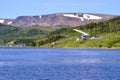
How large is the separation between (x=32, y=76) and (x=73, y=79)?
9.67 meters

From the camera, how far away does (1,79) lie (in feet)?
253

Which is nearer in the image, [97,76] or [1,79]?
[1,79]

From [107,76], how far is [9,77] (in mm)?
18106

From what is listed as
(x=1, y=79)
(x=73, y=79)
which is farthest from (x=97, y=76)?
(x=1, y=79)

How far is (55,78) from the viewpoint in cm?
7950

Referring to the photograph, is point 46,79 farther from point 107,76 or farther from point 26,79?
point 107,76

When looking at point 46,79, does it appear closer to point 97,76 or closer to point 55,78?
point 55,78

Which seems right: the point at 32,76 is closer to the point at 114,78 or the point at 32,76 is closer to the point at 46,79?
the point at 46,79

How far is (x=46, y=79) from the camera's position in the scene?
7788cm

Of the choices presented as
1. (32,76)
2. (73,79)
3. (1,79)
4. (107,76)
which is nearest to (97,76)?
(107,76)

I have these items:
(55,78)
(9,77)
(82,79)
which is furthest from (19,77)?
(82,79)

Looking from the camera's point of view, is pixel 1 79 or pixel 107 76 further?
pixel 107 76

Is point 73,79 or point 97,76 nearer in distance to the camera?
point 73,79

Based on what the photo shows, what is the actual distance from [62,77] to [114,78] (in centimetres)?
944
